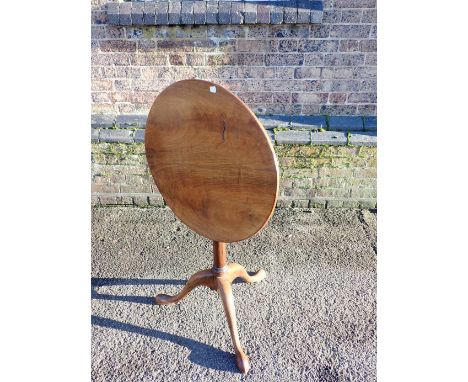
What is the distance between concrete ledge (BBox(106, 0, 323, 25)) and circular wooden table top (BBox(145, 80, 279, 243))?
1173 mm

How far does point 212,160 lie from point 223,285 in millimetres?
839

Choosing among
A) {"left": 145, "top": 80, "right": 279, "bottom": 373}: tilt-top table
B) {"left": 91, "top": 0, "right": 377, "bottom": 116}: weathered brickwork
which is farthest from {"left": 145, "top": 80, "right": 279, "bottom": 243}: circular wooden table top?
{"left": 91, "top": 0, "right": 377, "bottom": 116}: weathered brickwork

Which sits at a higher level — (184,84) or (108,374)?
(184,84)

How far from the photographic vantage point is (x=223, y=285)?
2.30m

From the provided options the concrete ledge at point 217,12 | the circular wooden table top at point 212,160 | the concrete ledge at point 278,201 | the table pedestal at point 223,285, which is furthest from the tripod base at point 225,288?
the concrete ledge at point 217,12

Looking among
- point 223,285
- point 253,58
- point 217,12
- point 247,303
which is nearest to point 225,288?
point 223,285

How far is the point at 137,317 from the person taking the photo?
8.18ft

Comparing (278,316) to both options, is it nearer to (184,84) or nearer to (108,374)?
(108,374)

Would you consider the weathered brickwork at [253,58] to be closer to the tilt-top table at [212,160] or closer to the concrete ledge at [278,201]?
the concrete ledge at [278,201]

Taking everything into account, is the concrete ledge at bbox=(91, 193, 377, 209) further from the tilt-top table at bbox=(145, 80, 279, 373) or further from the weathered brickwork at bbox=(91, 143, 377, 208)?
the tilt-top table at bbox=(145, 80, 279, 373)

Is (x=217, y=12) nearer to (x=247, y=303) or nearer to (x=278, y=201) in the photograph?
(x=278, y=201)

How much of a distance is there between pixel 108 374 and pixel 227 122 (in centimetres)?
149

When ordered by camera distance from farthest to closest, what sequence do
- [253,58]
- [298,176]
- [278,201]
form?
[278,201] < [298,176] < [253,58]

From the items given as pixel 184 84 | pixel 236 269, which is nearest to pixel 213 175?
pixel 184 84
